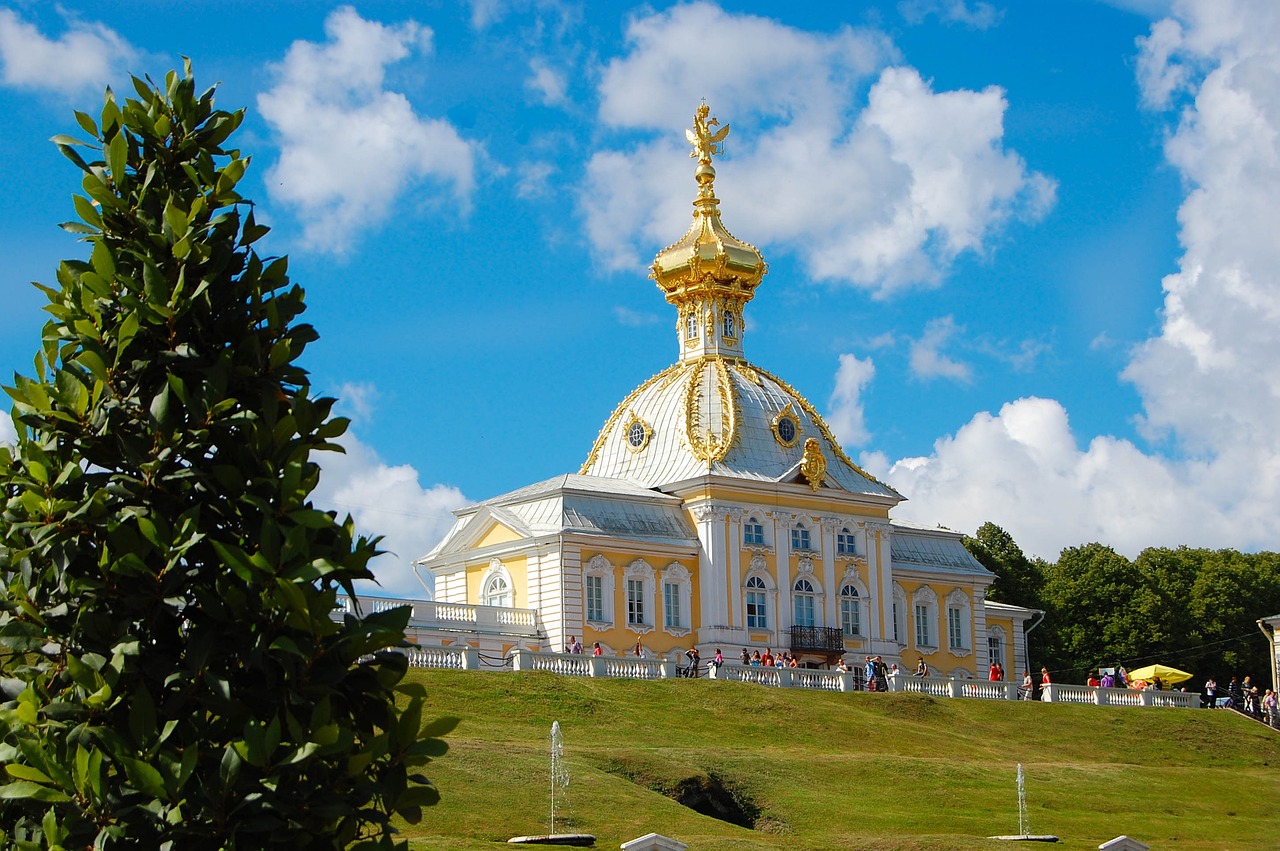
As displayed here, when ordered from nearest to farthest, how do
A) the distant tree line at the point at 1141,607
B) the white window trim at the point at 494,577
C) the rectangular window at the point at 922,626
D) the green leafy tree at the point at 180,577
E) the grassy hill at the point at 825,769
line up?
the green leafy tree at the point at 180,577 → the grassy hill at the point at 825,769 → the white window trim at the point at 494,577 → the rectangular window at the point at 922,626 → the distant tree line at the point at 1141,607

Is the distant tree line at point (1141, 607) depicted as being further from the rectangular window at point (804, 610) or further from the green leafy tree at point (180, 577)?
the green leafy tree at point (180, 577)

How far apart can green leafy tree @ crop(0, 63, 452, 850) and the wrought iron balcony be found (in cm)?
4435

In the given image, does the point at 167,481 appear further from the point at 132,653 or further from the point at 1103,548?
the point at 1103,548

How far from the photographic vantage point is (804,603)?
5366 centimetres

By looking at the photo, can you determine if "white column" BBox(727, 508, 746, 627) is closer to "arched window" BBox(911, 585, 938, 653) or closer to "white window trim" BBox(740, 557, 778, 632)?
"white window trim" BBox(740, 557, 778, 632)

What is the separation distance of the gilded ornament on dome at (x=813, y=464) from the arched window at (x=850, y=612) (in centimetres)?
341

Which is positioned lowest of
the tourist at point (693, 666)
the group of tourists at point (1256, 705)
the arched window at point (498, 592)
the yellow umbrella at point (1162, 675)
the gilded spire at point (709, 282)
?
the group of tourists at point (1256, 705)

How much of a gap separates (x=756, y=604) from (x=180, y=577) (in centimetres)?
4472

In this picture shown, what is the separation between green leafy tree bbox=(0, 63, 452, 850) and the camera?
8.28 m

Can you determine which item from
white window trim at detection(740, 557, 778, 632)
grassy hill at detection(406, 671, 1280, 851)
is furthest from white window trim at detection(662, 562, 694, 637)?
grassy hill at detection(406, 671, 1280, 851)

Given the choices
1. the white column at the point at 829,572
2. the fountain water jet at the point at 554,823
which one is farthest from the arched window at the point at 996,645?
the fountain water jet at the point at 554,823

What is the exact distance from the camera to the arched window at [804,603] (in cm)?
5338

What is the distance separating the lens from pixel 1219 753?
42.0m

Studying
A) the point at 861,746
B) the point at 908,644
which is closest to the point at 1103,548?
the point at 908,644
